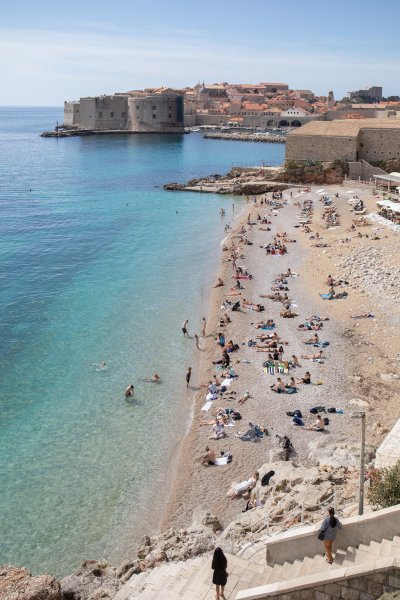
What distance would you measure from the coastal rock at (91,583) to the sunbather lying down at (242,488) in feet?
8.62

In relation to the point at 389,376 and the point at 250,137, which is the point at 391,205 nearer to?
→ the point at 389,376

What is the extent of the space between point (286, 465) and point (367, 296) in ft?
35.5

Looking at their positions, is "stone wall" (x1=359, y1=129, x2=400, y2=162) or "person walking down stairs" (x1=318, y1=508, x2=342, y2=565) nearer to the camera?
"person walking down stairs" (x1=318, y1=508, x2=342, y2=565)

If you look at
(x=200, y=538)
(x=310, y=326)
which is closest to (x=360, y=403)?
(x=310, y=326)

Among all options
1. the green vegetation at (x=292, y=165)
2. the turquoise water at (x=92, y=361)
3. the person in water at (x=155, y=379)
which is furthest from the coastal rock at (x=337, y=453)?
the green vegetation at (x=292, y=165)

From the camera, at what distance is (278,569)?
6938mm

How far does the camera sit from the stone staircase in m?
6.16

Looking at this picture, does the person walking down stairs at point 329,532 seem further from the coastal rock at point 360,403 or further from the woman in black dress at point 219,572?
the coastal rock at point 360,403

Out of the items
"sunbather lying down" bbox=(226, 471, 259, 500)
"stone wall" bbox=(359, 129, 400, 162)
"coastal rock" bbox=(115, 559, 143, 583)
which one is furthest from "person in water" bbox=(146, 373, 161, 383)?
Answer: "stone wall" bbox=(359, 129, 400, 162)

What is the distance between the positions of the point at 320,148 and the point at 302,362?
31.8 meters

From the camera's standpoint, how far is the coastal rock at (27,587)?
6.69 metres

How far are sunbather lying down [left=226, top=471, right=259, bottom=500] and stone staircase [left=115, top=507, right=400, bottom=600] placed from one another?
2603mm

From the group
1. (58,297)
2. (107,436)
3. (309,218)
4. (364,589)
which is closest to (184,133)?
(309,218)

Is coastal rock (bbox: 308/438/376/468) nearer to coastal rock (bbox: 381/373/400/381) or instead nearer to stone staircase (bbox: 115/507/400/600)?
stone staircase (bbox: 115/507/400/600)
